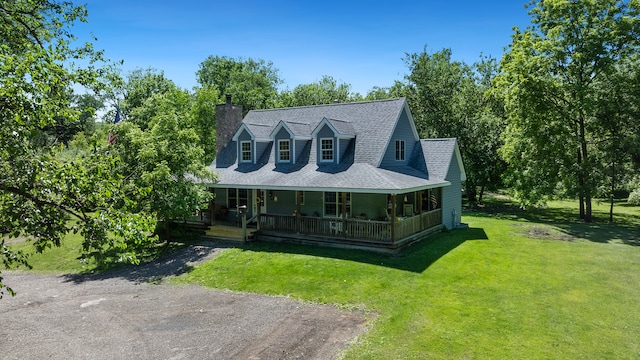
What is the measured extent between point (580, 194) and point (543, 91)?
7.68m

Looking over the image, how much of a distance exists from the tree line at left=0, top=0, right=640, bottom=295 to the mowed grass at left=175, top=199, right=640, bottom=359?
5.66m

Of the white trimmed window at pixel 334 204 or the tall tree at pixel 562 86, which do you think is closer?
the white trimmed window at pixel 334 204

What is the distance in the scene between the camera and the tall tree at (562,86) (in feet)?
85.9

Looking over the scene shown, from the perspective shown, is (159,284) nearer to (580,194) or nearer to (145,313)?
(145,313)

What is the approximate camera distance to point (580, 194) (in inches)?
1097

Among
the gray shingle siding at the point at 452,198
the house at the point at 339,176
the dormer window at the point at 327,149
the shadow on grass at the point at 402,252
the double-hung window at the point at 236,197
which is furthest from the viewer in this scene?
the double-hung window at the point at 236,197

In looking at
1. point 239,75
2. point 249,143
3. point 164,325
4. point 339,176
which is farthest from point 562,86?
point 239,75

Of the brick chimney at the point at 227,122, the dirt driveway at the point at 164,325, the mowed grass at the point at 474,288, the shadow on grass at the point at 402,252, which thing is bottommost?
the dirt driveway at the point at 164,325

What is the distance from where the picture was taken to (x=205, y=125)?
34.3m

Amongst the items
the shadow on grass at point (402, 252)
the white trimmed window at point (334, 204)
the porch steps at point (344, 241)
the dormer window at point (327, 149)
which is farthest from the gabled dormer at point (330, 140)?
the shadow on grass at point (402, 252)

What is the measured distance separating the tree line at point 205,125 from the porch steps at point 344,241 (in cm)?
419

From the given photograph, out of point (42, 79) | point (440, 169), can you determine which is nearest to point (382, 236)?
point (440, 169)

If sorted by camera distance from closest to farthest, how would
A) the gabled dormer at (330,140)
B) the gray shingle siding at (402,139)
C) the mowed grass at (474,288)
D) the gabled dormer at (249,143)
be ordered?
the mowed grass at (474,288) < the gabled dormer at (330,140) < the gray shingle siding at (402,139) < the gabled dormer at (249,143)

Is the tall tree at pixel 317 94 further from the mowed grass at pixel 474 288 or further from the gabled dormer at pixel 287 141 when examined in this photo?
the mowed grass at pixel 474 288
